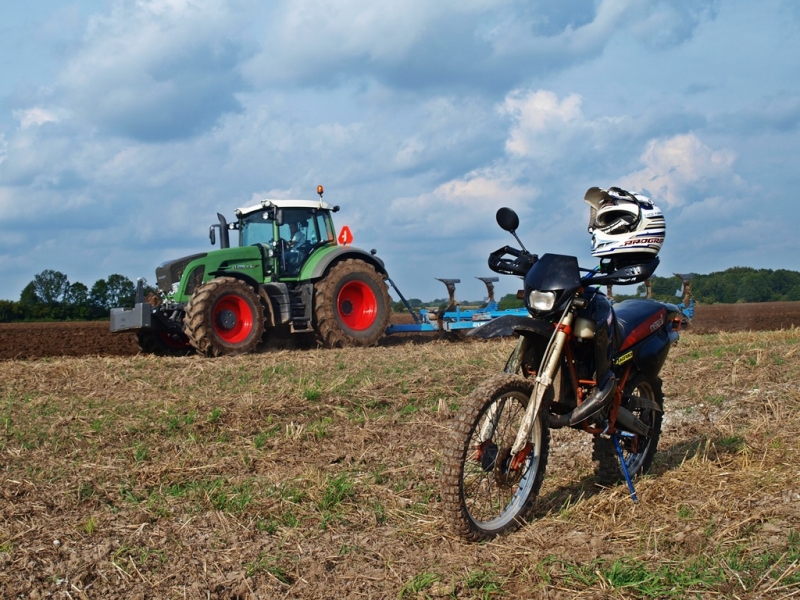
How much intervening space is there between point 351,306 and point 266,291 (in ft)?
5.37

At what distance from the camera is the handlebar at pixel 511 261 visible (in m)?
4.30

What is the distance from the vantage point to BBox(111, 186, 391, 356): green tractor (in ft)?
38.5

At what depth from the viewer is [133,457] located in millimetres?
5227

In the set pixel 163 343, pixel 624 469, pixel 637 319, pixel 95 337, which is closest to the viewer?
pixel 624 469

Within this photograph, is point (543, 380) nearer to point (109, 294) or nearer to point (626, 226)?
point (626, 226)

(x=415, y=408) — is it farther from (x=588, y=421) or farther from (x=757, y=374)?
(x=757, y=374)

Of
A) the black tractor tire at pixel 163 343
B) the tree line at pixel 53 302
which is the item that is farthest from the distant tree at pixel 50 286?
the black tractor tire at pixel 163 343

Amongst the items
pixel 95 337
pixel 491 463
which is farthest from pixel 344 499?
pixel 95 337

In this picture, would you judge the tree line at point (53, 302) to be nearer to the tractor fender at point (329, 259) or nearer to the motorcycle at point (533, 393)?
the tractor fender at point (329, 259)

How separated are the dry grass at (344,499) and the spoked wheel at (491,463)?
13 centimetres

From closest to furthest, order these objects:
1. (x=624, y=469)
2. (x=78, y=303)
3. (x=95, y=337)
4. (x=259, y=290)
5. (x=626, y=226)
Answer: (x=626, y=226), (x=624, y=469), (x=259, y=290), (x=95, y=337), (x=78, y=303)

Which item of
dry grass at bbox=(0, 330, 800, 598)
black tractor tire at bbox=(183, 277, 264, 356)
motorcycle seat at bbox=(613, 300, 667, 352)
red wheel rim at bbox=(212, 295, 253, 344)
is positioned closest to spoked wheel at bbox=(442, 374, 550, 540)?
dry grass at bbox=(0, 330, 800, 598)

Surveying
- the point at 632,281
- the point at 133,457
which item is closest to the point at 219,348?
the point at 133,457

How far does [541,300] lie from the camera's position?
13.4 ft
